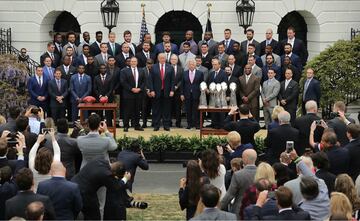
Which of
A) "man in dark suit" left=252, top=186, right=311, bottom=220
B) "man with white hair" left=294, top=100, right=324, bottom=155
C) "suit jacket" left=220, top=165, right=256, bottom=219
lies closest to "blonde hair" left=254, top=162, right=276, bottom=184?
"suit jacket" left=220, top=165, right=256, bottom=219

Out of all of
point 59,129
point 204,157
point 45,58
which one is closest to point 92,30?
point 45,58

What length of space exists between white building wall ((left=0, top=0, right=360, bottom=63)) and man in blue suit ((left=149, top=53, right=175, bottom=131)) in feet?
25.0

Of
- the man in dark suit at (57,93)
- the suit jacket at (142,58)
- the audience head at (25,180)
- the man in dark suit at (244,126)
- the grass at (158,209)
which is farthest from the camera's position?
the suit jacket at (142,58)

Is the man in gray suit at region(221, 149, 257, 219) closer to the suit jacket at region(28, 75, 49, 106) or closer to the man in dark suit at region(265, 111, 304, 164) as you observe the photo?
the man in dark suit at region(265, 111, 304, 164)

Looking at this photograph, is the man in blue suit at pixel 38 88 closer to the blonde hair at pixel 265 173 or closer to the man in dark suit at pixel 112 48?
the man in dark suit at pixel 112 48

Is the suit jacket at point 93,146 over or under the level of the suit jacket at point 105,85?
under

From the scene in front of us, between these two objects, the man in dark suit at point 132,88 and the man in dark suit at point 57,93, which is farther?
the man in dark suit at point 57,93

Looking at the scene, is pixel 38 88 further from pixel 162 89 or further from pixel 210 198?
pixel 210 198

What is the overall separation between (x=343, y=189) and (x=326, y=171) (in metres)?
1.17

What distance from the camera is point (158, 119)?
77.5 feet

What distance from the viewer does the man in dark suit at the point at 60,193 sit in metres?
12.2

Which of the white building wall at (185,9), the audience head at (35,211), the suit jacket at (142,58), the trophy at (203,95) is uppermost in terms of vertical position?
the white building wall at (185,9)

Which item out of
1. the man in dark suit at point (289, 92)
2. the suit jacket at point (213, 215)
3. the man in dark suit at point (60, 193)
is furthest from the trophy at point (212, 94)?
the suit jacket at point (213, 215)

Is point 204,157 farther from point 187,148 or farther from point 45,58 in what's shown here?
point 45,58
